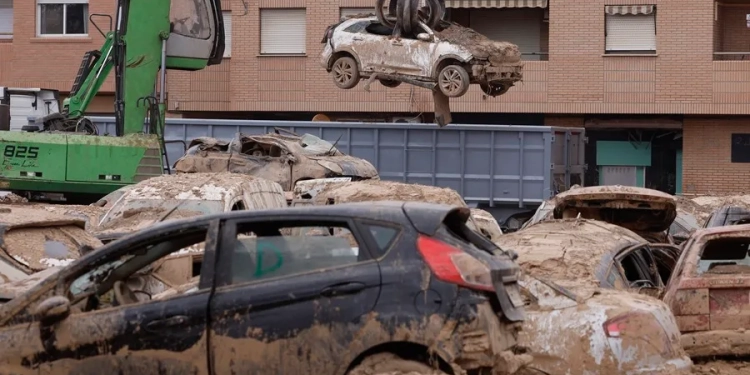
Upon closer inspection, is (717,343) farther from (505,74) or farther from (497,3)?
(497,3)

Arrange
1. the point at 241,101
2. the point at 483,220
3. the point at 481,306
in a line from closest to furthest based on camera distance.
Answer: the point at 481,306 < the point at 483,220 < the point at 241,101

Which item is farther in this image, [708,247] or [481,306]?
[708,247]

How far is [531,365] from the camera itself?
8.38 m

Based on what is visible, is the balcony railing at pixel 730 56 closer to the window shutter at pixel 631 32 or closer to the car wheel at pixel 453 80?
the window shutter at pixel 631 32

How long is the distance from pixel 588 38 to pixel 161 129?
16.7 metres

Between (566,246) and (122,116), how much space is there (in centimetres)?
1037

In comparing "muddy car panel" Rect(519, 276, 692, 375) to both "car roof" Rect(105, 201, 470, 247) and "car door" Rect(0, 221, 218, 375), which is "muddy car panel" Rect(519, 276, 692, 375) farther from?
"car door" Rect(0, 221, 218, 375)

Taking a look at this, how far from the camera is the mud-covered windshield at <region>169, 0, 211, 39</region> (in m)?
19.8

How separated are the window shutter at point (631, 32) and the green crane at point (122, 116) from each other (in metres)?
16.2

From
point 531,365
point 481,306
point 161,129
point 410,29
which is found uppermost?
point 410,29

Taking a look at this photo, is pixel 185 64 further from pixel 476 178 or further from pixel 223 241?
pixel 223 241

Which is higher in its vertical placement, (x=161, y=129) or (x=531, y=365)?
(x=161, y=129)

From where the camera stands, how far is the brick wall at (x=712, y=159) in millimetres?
33219

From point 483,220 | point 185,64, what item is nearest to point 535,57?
point 185,64
